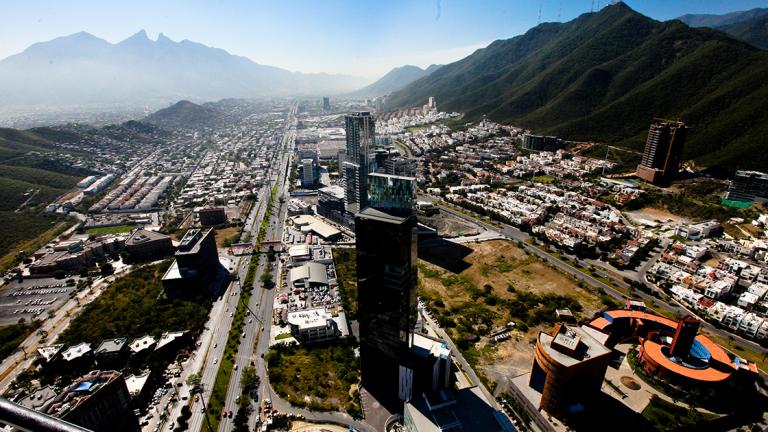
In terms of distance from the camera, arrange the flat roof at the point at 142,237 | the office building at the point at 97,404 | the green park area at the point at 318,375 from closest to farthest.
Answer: the office building at the point at 97,404, the green park area at the point at 318,375, the flat roof at the point at 142,237

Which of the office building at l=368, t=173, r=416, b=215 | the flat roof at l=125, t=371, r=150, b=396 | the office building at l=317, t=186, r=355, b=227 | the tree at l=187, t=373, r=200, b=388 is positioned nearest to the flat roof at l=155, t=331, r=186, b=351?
the flat roof at l=125, t=371, r=150, b=396

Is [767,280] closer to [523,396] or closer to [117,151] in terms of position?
[523,396]

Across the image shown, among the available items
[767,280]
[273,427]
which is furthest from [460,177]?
[273,427]

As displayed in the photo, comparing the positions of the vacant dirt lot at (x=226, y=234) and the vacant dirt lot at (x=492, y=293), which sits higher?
the vacant dirt lot at (x=492, y=293)

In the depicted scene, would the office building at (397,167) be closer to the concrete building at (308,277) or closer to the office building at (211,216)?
the concrete building at (308,277)

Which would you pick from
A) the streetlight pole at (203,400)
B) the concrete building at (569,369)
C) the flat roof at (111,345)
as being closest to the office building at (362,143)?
the streetlight pole at (203,400)

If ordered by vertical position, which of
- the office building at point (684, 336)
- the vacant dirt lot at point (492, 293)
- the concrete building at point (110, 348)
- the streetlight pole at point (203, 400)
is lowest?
the streetlight pole at point (203, 400)
